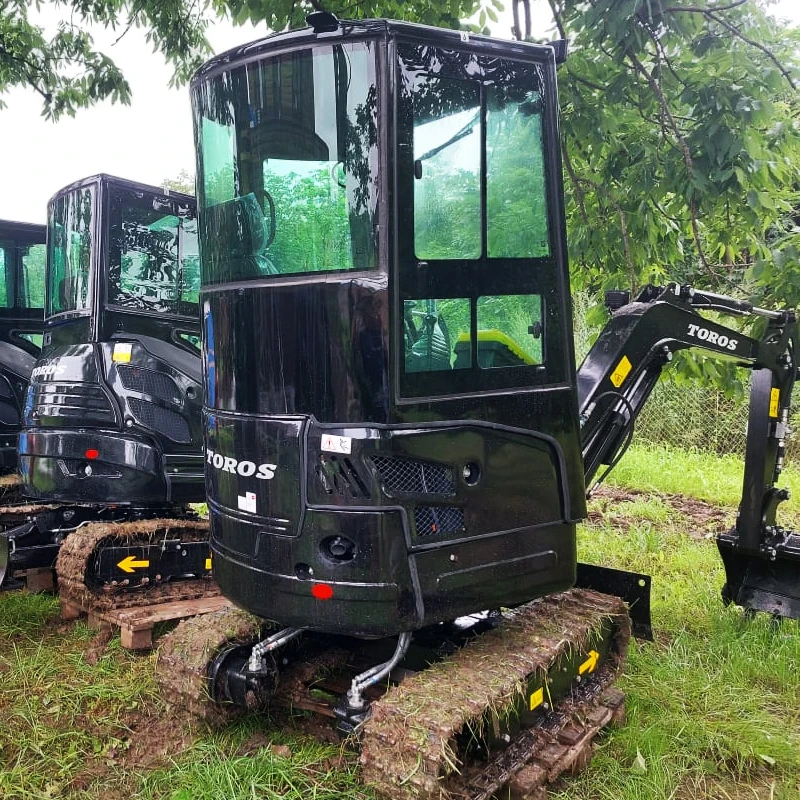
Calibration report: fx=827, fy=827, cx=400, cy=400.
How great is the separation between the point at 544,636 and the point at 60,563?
330 centimetres

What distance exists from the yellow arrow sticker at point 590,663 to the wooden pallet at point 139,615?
6.67 feet

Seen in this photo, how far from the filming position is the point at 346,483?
2951 millimetres

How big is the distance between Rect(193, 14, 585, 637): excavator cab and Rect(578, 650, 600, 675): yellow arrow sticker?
589mm

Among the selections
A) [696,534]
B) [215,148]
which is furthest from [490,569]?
[696,534]

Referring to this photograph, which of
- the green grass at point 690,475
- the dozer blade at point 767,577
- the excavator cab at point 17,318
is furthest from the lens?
the green grass at point 690,475

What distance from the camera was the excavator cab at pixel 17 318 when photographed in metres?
6.72

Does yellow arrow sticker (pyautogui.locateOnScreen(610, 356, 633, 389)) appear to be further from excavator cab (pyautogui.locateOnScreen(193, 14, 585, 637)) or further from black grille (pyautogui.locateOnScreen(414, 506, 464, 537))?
black grille (pyautogui.locateOnScreen(414, 506, 464, 537))

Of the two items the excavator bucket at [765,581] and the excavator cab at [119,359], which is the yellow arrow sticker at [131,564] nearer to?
the excavator cab at [119,359]

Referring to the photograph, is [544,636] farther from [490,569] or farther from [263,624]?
[263,624]

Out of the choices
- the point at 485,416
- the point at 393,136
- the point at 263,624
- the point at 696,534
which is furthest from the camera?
the point at 696,534

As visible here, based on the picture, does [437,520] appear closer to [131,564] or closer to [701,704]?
[701,704]

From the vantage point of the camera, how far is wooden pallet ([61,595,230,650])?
489 centimetres

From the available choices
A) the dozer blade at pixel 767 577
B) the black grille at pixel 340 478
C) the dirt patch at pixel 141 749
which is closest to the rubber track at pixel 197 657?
the dirt patch at pixel 141 749

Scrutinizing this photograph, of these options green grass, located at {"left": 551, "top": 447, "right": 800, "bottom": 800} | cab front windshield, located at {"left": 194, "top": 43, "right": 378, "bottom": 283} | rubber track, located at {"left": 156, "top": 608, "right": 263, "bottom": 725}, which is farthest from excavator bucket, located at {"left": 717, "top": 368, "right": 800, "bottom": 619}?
cab front windshield, located at {"left": 194, "top": 43, "right": 378, "bottom": 283}
